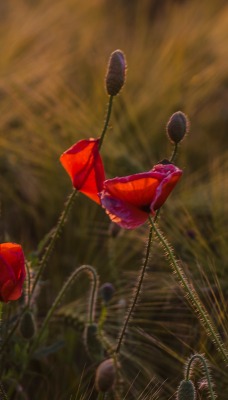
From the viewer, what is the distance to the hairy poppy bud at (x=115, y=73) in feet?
3.69

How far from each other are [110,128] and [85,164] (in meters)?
0.27

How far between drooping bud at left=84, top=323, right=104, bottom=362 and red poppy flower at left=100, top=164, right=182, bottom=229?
26cm

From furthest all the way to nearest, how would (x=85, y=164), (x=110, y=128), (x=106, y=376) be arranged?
(x=110, y=128)
(x=85, y=164)
(x=106, y=376)

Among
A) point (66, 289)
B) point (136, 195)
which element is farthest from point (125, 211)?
A: point (66, 289)

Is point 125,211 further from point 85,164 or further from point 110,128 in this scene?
point 110,128

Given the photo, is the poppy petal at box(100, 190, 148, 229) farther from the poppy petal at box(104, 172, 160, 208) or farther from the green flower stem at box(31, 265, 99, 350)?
the green flower stem at box(31, 265, 99, 350)

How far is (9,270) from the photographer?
101 centimetres

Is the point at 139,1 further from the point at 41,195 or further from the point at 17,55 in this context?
the point at 41,195

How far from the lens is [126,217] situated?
0.96m

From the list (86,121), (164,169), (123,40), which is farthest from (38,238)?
(123,40)

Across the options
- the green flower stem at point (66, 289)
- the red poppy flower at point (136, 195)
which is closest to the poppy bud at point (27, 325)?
the green flower stem at point (66, 289)

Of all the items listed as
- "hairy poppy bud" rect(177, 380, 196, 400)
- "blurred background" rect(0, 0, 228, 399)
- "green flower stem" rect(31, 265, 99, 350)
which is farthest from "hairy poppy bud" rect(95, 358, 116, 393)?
"blurred background" rect(0, 0, 228, 399)

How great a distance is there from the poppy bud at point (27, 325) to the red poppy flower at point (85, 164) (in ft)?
0.61

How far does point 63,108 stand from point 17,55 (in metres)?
0.49
